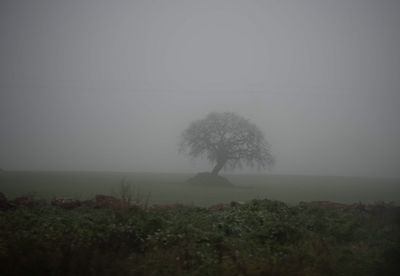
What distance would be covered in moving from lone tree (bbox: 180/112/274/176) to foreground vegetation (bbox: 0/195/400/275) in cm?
3537

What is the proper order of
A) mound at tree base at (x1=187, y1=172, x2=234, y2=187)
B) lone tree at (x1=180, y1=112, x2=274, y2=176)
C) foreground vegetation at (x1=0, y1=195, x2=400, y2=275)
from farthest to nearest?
lone tree at (x1=180, y1=112, x2=274, y2=176) → mound at tree base at (x1=187, y1=172, x2=234, y2=187) → foreground vegetation at (x1=0, y1=195, x2=400, y2=275)

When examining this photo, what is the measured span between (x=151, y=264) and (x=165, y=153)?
106 metres

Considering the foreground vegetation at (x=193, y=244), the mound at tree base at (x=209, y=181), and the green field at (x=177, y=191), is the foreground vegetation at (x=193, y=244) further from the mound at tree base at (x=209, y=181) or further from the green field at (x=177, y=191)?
the mound at tree base at (x=209, y=181)

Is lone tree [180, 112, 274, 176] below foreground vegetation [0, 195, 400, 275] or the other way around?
the other way around

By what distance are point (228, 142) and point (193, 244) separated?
40.2 m

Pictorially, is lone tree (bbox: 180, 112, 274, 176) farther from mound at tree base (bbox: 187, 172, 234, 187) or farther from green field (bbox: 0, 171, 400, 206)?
green field (bbox: 0, 171, 400, 206)

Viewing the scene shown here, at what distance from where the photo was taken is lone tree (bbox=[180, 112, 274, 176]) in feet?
162

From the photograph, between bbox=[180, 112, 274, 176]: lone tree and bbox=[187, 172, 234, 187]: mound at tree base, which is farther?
bbox=[180, 112, 274, 176]: lone tree

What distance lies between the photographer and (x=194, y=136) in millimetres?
51250

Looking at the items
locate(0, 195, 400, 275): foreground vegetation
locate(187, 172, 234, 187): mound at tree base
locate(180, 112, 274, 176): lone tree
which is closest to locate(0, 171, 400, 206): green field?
locate(187, 172, 234, 187): mound at tree base

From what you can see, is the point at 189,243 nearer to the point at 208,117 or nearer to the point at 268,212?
the point at 268,212

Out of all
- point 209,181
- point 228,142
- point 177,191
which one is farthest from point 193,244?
point 228,142

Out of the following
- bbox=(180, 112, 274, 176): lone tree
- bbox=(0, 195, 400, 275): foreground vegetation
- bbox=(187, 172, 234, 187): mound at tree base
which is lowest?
bbox=(0, 195, 400, 275): foreground vegetation

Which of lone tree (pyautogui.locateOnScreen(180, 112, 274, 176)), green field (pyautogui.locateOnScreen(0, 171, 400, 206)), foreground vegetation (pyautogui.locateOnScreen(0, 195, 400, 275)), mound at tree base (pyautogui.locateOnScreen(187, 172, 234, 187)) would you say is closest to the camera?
foreground vegetation (pyautogui.locateOnScreen(0, 195, 400, 275))
